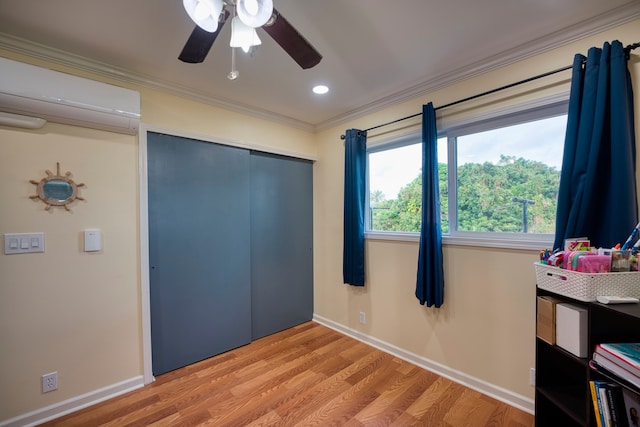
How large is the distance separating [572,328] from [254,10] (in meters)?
1.92

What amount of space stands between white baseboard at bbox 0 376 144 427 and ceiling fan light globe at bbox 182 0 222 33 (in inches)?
96.2

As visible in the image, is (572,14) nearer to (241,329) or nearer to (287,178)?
(287,178)

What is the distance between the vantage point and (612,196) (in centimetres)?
146

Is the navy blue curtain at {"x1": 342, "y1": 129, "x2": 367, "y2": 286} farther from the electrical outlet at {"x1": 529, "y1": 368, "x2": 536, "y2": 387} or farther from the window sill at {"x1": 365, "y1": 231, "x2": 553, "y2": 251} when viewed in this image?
the electrical outlet at {"x1": 529, "y1": 368, "x2": 536, "y2": 387}

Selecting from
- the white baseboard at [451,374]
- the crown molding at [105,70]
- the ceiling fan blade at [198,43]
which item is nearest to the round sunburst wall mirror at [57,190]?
the crown molding at [105,70]

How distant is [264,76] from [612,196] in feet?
7.66

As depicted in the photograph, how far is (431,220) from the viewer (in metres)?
2.19

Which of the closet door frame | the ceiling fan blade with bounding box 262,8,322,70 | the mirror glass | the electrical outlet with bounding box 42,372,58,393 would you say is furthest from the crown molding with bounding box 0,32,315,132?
the electrical outlet with bounding box 42,372,58,393

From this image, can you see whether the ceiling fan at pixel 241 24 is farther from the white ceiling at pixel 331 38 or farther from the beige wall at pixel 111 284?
the beige wall at pixel 111 284

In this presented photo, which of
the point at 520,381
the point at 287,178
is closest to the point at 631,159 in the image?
the point at 520,381

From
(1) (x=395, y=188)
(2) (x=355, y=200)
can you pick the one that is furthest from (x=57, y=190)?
(1) (x=395, y=188)

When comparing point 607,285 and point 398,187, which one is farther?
point 398,187

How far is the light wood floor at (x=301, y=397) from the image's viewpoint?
179cm

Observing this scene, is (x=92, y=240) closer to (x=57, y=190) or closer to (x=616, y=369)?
(x=57, y=190)
